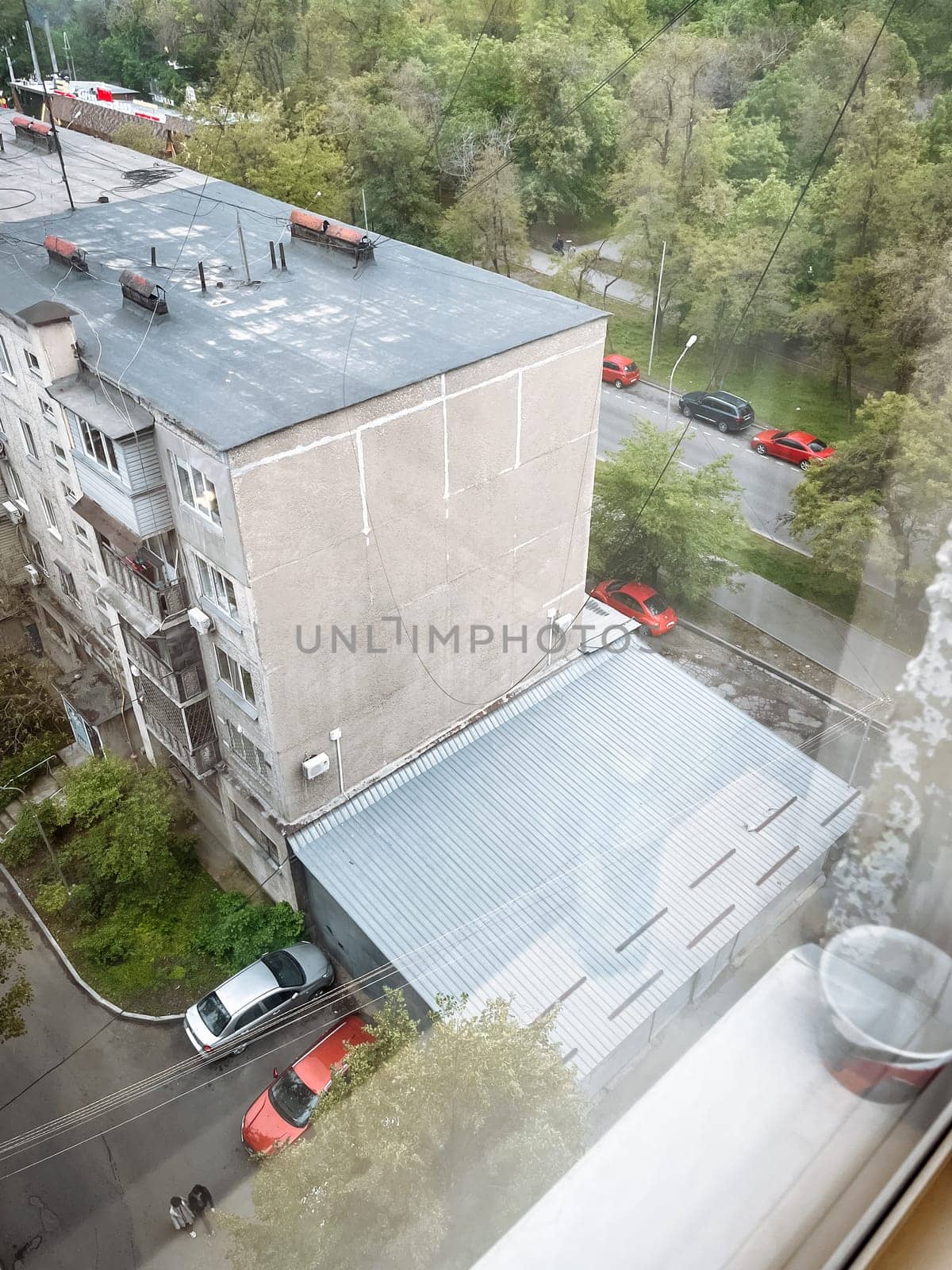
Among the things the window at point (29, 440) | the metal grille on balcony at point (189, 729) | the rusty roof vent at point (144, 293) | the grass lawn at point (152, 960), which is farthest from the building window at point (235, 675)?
the window at point (29, 440)

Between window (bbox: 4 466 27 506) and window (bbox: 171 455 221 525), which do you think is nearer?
window (bbox: 171 455 221 525)

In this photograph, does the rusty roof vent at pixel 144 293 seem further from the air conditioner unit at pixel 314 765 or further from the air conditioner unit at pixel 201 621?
the air conditioner unit at pixel 314 765

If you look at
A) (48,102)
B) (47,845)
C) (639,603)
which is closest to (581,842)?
(639,603)

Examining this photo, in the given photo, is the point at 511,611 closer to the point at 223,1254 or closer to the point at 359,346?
the point at 359,346

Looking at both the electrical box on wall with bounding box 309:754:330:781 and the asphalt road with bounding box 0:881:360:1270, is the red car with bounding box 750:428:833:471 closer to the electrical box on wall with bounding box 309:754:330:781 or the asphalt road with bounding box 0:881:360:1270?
the electrical box on wall with bounding box 309:754:330:781

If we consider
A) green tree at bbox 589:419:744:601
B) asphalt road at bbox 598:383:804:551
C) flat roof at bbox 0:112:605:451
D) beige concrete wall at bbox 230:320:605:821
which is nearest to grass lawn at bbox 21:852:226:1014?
beige concrete wall at bbox 230:320:605:821
